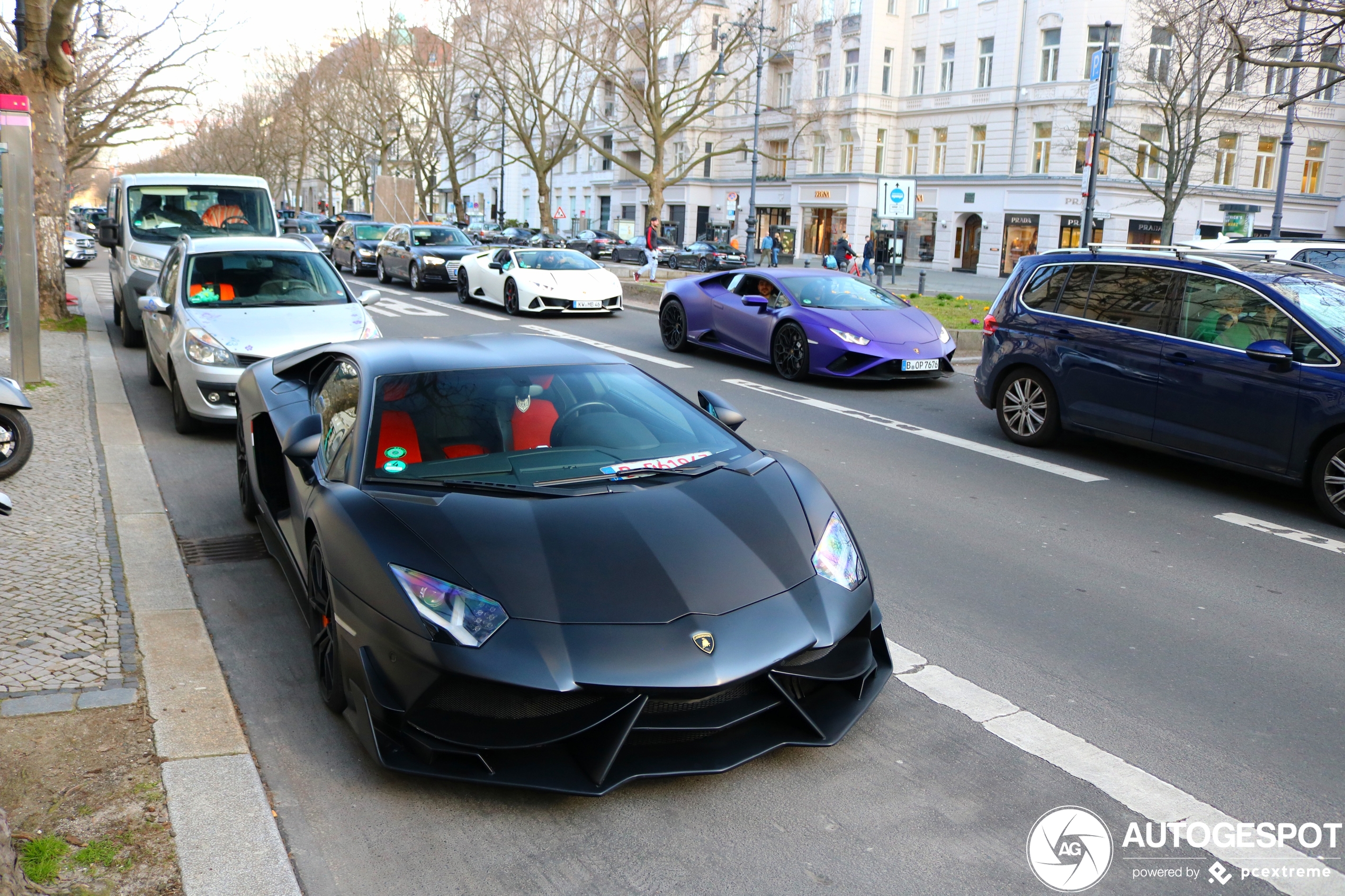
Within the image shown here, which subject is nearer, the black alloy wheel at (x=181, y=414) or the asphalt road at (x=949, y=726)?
the asphalt road at (x=949, y=726)

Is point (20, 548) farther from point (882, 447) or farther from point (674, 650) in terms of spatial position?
point (882, 447)

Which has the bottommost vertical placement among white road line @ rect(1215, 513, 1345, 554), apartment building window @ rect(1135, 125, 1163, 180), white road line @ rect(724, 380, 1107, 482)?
white road line @ rect(1215, 513, 1345, 554)

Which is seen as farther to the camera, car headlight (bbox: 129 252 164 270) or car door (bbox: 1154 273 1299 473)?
car headlight (bbox: 129 252 164 270)

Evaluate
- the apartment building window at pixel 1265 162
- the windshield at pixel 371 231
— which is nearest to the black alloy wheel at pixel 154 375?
the windshield at pixel 371 231

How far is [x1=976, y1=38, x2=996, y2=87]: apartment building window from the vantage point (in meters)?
47.9

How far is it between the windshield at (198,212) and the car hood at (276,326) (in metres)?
6.37

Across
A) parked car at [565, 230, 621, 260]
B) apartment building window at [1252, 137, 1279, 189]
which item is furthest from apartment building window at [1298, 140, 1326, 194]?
parked car at [565, 230, 621, 260]

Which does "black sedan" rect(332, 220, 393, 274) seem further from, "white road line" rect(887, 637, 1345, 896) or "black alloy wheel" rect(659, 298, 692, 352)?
"white road line" rect(887, 637, 1345, 896)

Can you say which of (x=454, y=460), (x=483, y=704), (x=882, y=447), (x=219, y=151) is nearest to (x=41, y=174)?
(x=882, y=447)

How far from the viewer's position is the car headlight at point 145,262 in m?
14.3

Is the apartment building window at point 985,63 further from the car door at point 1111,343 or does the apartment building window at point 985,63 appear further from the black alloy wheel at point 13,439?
the black alloy wheel at point 13,439

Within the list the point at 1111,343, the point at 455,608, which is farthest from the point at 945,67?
the point at 455,608

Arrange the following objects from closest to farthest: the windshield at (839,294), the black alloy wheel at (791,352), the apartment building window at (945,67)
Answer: the black alloy wheel at (791,352) → the windshield at (839,294) → the apartment building window at (945,67)

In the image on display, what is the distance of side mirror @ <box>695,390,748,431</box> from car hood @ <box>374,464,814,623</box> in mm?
970
